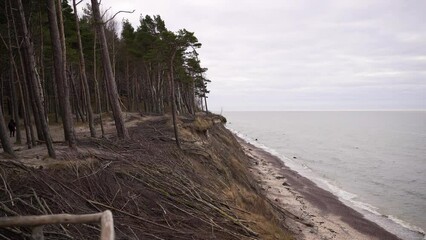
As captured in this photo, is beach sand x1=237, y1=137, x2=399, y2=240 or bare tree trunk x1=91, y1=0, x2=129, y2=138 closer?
bare tree trunk x1=91, y1=0, x2=129, y2=138

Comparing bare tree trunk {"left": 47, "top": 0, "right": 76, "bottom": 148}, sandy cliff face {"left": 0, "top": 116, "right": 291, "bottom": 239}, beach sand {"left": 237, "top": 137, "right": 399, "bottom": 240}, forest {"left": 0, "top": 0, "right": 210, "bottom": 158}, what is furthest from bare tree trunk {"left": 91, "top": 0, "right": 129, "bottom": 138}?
beach sand {"left": 237, "top": 137, "right": 399, "bottom": 240}

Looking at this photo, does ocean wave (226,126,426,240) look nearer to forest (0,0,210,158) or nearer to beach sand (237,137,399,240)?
beach sand (237,137,399,240)

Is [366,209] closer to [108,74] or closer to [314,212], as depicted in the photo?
[314,212]

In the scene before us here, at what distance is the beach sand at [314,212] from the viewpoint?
16.0 metres

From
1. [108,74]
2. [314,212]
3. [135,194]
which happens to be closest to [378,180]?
[314,212]

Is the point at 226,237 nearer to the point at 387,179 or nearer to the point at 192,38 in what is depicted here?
the point at 192,38

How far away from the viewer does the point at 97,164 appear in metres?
8.87

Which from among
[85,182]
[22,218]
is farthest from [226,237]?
[22,218]

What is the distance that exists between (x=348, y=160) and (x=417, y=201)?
66.6ft

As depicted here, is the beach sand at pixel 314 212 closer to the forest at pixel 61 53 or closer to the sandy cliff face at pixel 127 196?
the sandy cliff face at pixel 127 196

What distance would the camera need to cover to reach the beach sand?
52.4 ft

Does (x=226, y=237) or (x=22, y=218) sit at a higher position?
(x=22, y=218)

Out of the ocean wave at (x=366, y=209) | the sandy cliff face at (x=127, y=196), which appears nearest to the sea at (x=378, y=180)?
the ocean wave at (x=366, y=209)

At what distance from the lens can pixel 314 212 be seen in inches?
760
